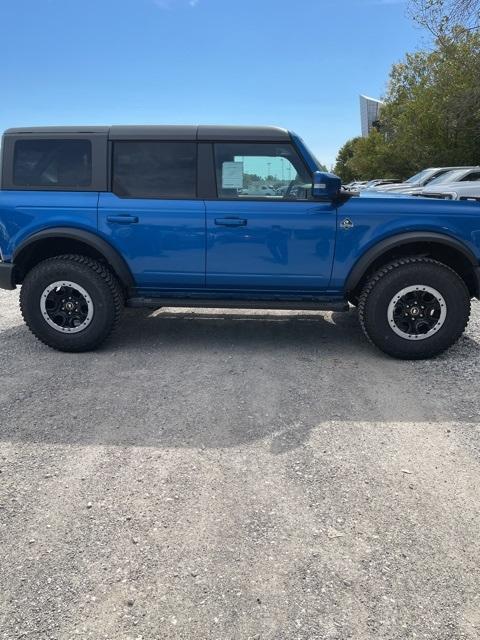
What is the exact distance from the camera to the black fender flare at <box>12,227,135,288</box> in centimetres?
434

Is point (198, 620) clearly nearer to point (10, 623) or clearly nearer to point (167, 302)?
point (10, 623)

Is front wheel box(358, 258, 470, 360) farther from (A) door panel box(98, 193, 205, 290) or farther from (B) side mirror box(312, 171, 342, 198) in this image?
(A) door panel box(98, 193, 205, 290)

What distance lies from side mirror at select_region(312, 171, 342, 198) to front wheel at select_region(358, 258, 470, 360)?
2.70 ft

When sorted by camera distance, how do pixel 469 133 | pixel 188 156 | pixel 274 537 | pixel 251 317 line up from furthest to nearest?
pixel 469 133, pixel 251 317, pixel 188 156, pixel 274 537

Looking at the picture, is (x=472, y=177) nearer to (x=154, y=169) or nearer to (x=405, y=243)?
(x=405, y=243)

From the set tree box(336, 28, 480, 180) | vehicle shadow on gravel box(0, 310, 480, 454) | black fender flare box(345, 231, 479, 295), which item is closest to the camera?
vehicle shadow on gravel box(0, 310, 480, 454)

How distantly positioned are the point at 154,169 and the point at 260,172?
0.94m

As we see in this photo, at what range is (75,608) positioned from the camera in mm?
1870

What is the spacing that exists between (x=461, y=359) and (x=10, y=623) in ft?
12.8

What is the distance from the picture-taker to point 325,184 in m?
4.06

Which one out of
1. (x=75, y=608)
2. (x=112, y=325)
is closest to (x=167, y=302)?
(x=112, y=325)

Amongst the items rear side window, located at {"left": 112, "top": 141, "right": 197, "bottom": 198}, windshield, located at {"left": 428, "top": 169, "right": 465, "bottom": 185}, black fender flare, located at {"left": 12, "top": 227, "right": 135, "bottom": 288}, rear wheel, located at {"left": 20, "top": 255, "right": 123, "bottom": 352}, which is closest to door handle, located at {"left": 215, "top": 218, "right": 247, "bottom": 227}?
rear side window, located at {"left": 112, "top": 141, "right": 197, "bottom": 198}

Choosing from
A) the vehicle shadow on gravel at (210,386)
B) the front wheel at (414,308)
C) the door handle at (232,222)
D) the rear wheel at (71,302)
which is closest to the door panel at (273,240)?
the door handle at (232,222)

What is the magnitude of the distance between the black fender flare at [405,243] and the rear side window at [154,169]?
1.61 m
